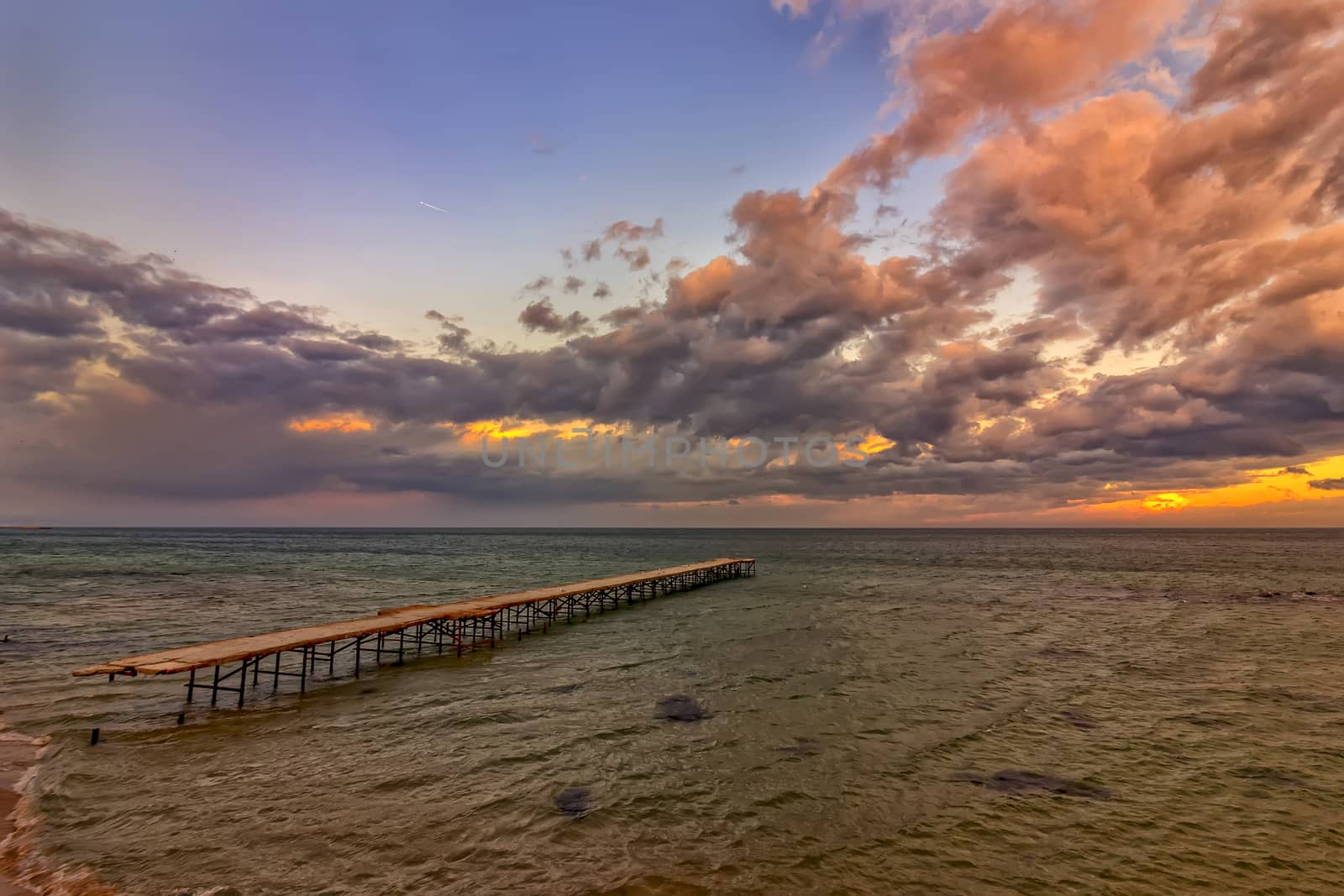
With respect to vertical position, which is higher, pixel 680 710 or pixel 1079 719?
pixel 680 710

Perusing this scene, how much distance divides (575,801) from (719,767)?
12.1 ft

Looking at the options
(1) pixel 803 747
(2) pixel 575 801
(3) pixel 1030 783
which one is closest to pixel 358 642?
(2) pixel 575 801

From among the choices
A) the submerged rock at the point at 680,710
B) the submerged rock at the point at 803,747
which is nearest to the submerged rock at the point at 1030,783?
the submerged rock at the point at 803,747

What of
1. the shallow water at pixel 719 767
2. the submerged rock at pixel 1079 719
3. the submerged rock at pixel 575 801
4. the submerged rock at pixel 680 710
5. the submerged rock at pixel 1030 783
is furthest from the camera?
the submerged rock at pixel 680 710

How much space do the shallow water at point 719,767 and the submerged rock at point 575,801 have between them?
0.07 metres

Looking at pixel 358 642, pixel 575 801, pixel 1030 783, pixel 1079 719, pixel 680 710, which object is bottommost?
pixel 1079 719

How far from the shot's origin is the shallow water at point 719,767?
10242 millimetres

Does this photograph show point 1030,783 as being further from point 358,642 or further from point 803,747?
point 358,642

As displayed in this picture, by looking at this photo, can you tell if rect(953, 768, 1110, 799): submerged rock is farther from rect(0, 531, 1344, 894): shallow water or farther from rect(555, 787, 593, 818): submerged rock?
rect(555, 787, 593, 818): submerged rock

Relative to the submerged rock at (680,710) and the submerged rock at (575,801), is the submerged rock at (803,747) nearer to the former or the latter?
the submerged rock at (680,710)

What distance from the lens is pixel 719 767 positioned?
1455cm

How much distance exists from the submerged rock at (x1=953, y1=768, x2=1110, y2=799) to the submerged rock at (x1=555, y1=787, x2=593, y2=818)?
8169 millimetres

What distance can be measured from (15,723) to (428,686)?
34.5ft

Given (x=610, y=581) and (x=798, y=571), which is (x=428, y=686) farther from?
(x=798, y=571)
